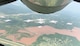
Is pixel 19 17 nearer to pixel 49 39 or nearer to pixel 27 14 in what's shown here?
pixel 27 14

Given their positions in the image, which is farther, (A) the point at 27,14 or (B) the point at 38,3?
(A) the point at 27,14

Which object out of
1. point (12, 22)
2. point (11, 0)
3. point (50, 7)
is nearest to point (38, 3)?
point (50, 7)

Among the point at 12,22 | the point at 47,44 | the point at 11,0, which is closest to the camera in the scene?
the point at 47,44

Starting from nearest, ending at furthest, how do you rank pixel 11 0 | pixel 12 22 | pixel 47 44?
1. pixel 47 44
2. pixel 12 22
3. pixel 11 0

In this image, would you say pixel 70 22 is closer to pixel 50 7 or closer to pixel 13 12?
pixel 50 7

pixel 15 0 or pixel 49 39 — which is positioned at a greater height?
pixel 15 0

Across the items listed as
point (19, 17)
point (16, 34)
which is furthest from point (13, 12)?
point (16, 34)
